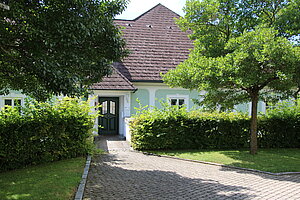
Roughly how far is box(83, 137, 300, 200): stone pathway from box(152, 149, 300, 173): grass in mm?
693

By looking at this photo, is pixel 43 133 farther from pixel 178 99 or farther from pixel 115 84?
pixel 178 99

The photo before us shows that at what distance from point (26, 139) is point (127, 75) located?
9.07 metres

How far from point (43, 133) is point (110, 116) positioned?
28.8ft

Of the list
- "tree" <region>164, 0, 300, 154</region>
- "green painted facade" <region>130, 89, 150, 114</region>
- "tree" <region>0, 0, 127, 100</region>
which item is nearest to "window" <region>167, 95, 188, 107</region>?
"green painted facade" <region>130, 89, 150, 114</region>

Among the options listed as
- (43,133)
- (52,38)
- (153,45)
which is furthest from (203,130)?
(153,45)

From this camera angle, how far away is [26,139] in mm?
8930

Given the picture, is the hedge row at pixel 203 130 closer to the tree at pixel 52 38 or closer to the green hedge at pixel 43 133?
the green hedge at pixel 43 133

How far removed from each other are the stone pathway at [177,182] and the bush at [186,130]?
2.05 metres

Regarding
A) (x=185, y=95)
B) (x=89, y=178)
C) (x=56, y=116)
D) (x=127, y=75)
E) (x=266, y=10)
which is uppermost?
(x=266, y=10)

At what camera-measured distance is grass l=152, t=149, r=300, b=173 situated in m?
9.25

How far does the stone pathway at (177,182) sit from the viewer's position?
20.5 feet

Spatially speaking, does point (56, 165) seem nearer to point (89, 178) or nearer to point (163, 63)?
point (89, 178)

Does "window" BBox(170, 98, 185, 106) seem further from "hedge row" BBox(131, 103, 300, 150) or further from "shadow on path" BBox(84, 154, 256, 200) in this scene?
"shadow on path" BBox(84, 154, 256, 200)

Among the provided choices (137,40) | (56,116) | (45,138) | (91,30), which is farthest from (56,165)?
(137,40)
